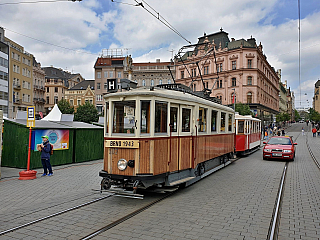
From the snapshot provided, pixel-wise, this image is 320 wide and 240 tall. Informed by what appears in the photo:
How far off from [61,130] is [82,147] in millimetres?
1792

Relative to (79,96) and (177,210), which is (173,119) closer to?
(177,210)

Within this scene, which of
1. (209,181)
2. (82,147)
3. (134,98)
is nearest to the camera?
(134,98)

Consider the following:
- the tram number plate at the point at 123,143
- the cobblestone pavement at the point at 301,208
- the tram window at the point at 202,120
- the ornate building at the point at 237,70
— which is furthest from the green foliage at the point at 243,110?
the tram number plate at the point at 123,143

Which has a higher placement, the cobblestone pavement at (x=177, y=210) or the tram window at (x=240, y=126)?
the tram window at (x=240, y=126)

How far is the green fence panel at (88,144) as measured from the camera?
15.0 m

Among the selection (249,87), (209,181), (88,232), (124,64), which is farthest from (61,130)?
(124,64)

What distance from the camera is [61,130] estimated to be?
13969mm

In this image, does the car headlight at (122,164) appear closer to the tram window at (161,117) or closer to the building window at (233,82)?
the tram window at (161,117)

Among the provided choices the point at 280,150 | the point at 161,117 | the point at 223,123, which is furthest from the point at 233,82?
the point at 161,117

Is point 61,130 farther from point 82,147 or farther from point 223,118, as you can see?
point 223,118

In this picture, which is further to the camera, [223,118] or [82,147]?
[82,147]

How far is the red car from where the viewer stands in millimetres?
15188

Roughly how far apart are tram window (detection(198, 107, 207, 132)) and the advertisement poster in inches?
318

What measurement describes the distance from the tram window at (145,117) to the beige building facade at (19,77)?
146 ft
